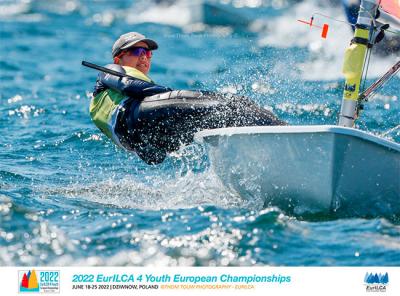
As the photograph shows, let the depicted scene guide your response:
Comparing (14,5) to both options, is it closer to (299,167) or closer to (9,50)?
(9,50)

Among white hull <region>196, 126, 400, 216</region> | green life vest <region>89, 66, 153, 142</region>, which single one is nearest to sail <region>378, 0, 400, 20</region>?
white hull <region>196, 126, 400, 216</region>

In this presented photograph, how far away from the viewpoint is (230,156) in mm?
3822

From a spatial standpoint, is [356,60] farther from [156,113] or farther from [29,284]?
[29,284]

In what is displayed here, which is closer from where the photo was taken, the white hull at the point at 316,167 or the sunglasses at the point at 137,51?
the white hull at the point at 316,167

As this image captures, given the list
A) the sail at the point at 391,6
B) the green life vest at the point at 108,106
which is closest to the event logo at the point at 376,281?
the sail at the point at 391,6

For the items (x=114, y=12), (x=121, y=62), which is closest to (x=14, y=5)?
(x=114, y=12)

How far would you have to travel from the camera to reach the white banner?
121 inches

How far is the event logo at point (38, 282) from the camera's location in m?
3.09

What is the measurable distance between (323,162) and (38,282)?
1.29 m

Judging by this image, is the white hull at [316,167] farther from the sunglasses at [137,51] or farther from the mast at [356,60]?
the sunglasses at [137,51]

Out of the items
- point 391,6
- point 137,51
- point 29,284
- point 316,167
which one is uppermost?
point 391,6

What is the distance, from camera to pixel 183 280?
10.1 feet

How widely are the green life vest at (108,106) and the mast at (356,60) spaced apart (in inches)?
42.8

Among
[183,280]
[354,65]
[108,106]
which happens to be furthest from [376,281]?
[108,106]
